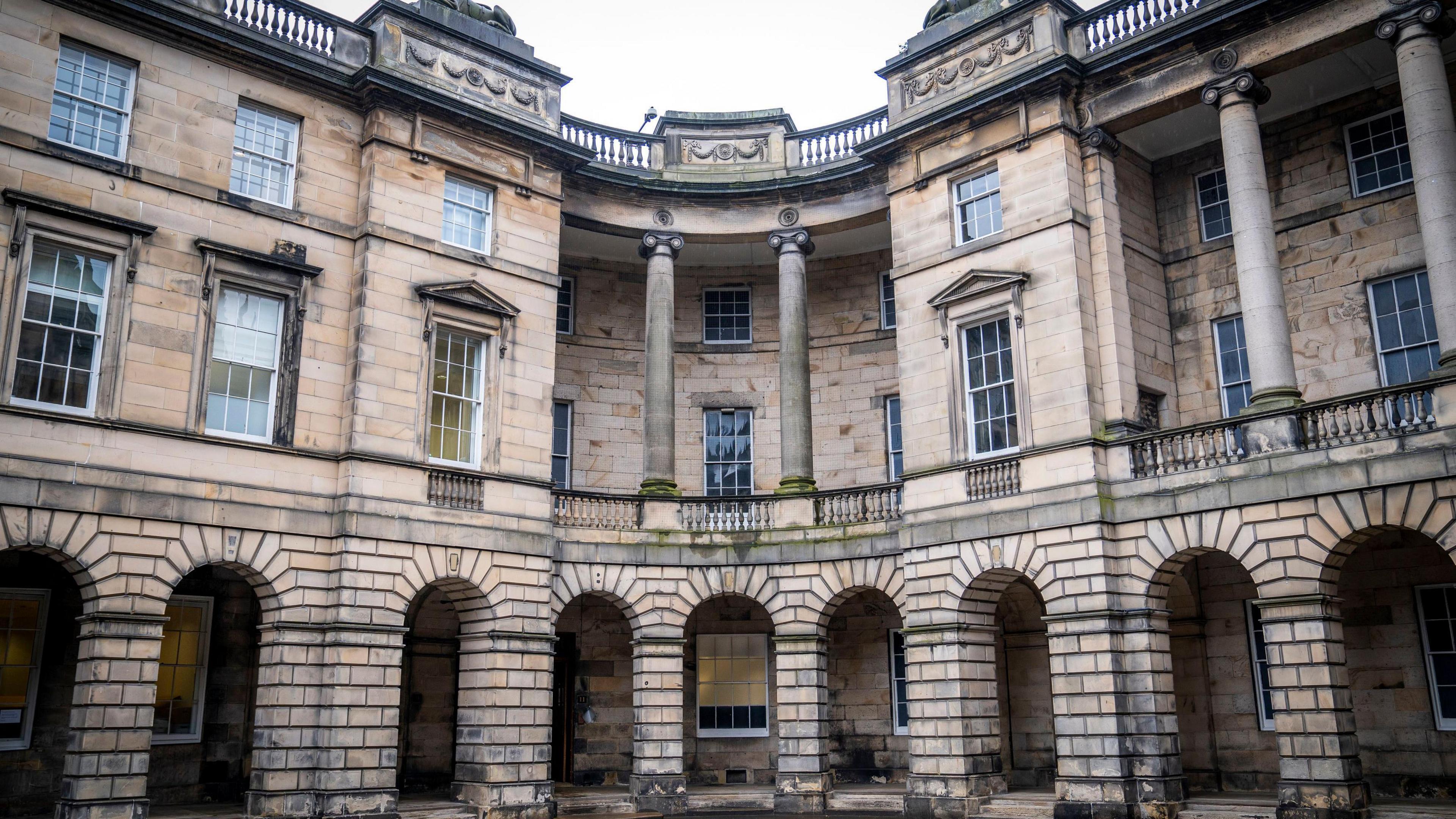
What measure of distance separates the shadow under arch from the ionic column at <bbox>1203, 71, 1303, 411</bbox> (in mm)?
3176

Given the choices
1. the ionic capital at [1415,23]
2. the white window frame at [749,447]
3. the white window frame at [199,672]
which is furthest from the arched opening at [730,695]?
the ionic capital at [1415,23]

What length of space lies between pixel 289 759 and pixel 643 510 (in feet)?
24.3

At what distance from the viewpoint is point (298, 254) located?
17188 mm

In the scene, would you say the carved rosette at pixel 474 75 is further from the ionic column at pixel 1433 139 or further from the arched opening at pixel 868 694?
the ionic column at pixel 1433 139

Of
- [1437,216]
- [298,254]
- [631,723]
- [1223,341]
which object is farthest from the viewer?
[631,723]

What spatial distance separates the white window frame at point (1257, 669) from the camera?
1741 cm

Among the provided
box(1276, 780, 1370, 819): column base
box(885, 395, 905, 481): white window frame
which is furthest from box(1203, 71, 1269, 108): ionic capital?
box(1276, 780, 1370, 819): column base

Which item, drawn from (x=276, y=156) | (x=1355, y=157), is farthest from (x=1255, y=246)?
(x=276, y=156)

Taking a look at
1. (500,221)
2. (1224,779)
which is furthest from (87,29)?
(1224,779)

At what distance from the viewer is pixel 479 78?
64.4 feet

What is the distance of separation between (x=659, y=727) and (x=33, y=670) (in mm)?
9402

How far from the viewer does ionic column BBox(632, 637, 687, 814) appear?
1914 centimetres

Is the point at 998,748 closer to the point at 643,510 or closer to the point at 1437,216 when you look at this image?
the point at 643,510

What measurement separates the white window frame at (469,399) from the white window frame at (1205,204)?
40.0 ft
